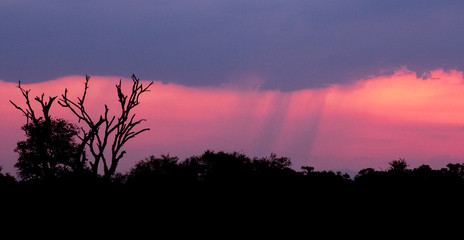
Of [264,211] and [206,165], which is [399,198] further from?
[206,165]

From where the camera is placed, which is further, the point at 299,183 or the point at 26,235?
the point at 299,183

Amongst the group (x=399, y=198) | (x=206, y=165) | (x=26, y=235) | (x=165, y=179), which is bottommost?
(x=26, y=235)

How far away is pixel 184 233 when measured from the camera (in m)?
31.0

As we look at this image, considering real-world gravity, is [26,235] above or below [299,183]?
below

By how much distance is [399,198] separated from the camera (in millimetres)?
36531

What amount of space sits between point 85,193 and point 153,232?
9.10 m

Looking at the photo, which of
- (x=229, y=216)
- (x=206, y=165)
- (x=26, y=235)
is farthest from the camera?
(x=206, y=165)

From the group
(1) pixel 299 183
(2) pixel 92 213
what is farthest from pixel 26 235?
(1) pixel 299 183

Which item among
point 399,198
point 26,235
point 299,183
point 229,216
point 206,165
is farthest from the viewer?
point 206,165

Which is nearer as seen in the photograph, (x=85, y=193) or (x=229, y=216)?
(x=229, y=216)

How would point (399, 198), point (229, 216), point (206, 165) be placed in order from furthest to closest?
1. point (206, 165)
2. point (399, 198)
3. point (229, 216)

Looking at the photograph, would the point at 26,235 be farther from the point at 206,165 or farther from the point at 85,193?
the point at 206,165

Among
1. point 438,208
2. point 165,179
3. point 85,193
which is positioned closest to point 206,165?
point 165,179

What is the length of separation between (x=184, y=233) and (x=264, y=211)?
5473mm
